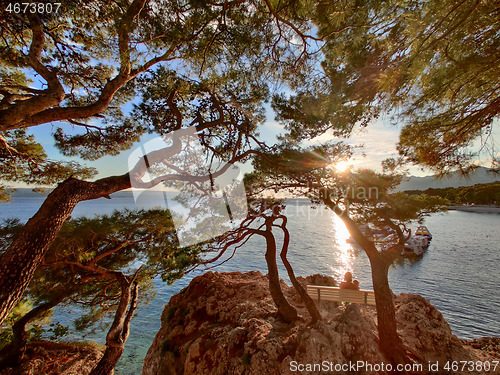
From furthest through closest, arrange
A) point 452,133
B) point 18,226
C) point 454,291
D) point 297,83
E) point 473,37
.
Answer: point 454,291 < point 18,226 < point 297,83 < point 452,133 < point 473,37

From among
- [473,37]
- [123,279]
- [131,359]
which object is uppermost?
[473,37]

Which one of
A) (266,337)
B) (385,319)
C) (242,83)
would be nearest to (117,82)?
(242,83)

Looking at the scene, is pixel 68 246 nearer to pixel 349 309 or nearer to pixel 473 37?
pixel 349 309

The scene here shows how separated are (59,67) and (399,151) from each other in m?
5.72

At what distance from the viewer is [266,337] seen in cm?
329

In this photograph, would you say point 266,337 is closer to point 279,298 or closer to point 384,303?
point 279,298

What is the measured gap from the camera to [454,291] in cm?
959

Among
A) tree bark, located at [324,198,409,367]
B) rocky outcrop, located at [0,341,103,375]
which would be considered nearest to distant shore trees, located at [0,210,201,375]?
rocky outcrop, located at [0,341,103,375]

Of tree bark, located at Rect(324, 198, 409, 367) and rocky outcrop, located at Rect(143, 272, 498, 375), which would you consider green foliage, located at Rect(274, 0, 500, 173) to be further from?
rocky outcrop, located at Rect(143, 272, 498, 375)

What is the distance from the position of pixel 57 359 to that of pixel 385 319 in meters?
6.86

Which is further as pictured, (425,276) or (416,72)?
(425,276)

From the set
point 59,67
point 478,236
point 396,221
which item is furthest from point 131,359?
point 478,236

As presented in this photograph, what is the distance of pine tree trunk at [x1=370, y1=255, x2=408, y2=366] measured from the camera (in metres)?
3.08

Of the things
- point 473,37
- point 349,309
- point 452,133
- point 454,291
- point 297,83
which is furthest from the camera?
point 454,291
